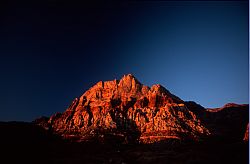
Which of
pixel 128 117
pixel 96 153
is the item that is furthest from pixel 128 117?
pixel 96 153

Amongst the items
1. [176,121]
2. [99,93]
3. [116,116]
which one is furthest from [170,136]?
[99,93]

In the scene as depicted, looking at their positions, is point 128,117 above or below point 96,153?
above

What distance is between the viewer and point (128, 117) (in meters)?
123

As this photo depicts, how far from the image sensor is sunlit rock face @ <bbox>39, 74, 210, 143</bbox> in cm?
10575

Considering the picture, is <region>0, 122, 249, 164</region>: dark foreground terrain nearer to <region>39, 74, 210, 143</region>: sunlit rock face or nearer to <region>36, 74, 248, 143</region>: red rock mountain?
<region>36, 74, 248, 143</region>: red rock mountain

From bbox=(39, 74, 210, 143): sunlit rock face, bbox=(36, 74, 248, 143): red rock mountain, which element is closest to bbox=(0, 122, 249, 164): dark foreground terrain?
bbox=(36, 74, 248, 143): red rock mountain

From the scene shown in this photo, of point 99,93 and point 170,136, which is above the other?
point 99,93

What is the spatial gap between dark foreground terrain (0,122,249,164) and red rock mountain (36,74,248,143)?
33.7ft

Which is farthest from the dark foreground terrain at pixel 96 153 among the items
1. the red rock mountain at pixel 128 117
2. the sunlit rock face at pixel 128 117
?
the sunlit rock face at pixel 128 117

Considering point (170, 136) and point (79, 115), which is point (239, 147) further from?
point (79, 115)

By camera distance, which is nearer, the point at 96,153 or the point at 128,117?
the point at 96,153

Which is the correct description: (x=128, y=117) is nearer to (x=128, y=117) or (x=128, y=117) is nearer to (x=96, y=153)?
(x=128, y=117)

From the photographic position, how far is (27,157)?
62.7 meters

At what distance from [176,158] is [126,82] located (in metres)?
107
